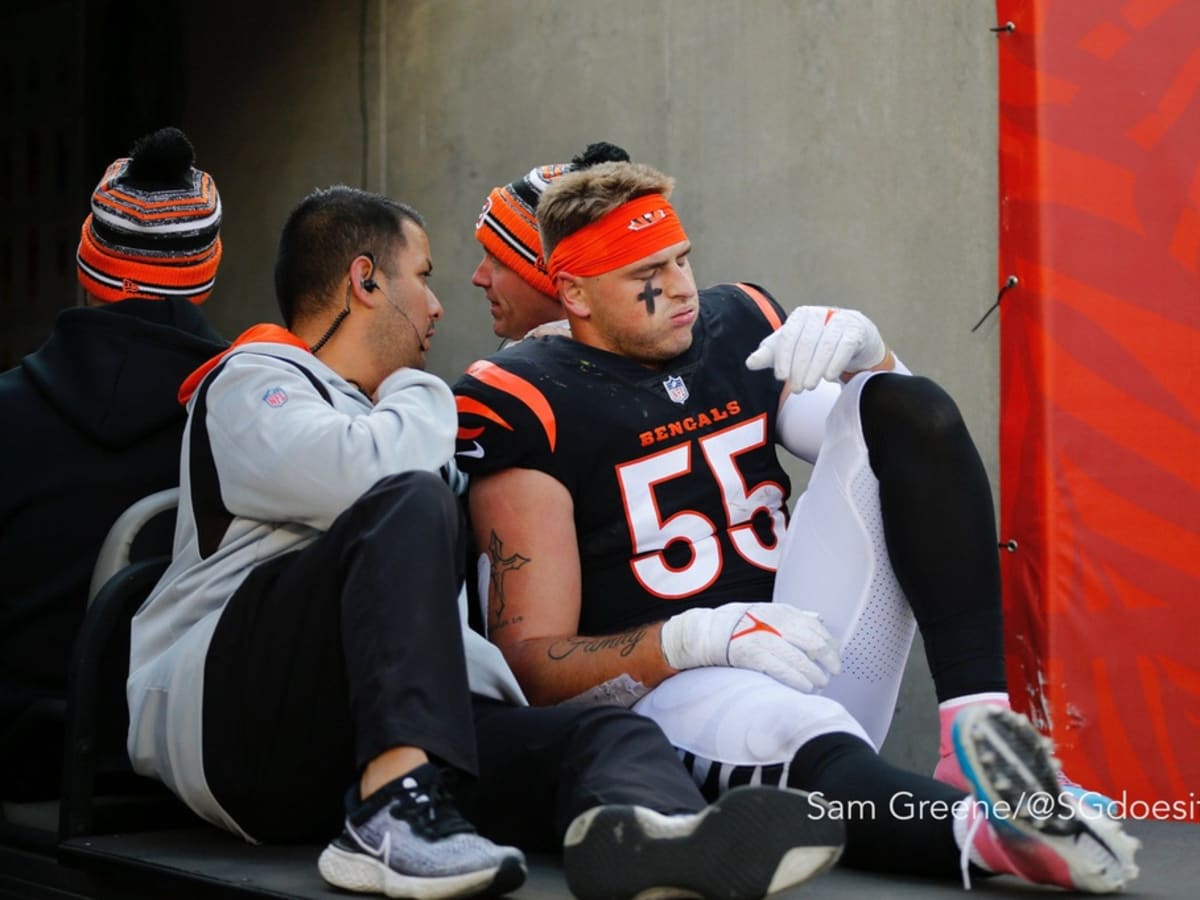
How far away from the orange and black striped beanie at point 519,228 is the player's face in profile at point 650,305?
70cm

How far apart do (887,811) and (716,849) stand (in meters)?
0.39

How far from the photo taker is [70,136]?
6363 millimetres

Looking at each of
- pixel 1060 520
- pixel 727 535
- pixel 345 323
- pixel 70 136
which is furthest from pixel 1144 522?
pixel 70 136

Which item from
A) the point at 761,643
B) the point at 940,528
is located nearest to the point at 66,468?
the point at 761,643

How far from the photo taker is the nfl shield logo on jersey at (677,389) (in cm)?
277

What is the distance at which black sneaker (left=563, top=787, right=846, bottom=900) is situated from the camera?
1.74 metres

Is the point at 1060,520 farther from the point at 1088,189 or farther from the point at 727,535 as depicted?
the point at 727,535

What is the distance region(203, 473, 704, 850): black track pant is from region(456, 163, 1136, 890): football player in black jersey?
0.25 m

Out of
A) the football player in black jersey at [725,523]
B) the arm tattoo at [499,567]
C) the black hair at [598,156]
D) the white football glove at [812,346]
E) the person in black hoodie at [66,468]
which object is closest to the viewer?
the football player in black jersey at [725,523]

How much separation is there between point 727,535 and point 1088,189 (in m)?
1.35

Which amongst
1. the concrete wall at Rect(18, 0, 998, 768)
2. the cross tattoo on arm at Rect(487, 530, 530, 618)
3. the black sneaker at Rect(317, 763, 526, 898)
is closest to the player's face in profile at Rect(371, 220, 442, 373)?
the cross tattoo on arm at Rect(487, 530, 530, 618)

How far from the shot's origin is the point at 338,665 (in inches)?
83.6

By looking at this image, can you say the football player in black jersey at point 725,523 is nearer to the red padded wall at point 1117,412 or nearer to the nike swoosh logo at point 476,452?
the nike swoosh logo at point 476,452

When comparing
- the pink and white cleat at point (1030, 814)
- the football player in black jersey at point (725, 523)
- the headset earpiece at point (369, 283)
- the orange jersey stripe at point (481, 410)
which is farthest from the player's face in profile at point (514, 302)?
the pink and white cleat at point (1030, 814)
